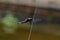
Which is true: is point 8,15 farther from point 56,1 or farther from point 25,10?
point 56,1

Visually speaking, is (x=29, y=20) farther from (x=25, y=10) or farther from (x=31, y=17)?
(x=25, y=10)

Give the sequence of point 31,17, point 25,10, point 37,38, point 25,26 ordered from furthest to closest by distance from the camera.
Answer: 1. point 25,10
2. point 31,17
3. point 25,26
4. point 37,38

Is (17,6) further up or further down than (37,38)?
further up

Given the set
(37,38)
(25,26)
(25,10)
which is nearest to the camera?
(37,38)

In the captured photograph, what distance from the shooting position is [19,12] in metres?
1.49

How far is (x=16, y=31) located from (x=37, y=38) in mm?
185

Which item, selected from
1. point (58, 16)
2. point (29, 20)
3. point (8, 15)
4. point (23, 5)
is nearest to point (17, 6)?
point (23, 5)

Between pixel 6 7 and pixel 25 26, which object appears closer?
pixel 25 26

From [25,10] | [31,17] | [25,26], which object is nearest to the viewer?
[25,26]

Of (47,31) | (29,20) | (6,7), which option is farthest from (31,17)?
(6,7)

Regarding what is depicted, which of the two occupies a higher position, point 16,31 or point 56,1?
point 56,1

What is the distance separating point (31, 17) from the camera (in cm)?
140

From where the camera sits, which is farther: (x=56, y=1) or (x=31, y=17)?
(x=56, y=1)

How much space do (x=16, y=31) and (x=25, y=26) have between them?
9cm
